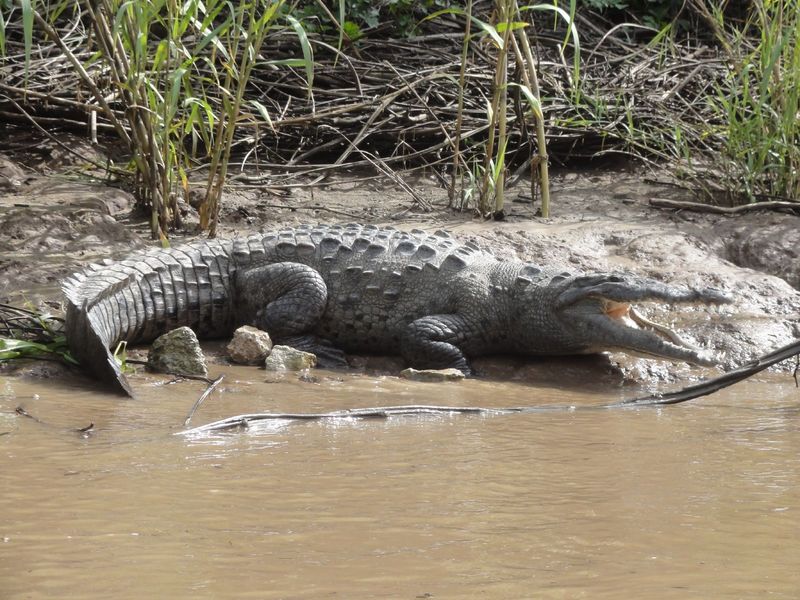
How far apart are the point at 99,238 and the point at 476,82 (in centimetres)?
357

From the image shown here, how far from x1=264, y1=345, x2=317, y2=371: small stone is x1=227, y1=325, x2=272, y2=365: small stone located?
0.19ft

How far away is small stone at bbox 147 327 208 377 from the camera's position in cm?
465

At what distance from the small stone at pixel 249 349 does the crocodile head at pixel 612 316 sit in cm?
145

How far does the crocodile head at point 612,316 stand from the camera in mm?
5180

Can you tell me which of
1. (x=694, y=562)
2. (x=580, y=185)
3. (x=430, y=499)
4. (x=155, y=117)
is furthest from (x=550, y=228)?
(x=694, y=562)

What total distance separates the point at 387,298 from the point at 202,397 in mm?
1782

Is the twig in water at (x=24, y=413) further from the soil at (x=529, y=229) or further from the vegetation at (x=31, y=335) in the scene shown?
the soil at (x=529, y=229)

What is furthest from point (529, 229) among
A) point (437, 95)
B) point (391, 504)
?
point (391, 504)

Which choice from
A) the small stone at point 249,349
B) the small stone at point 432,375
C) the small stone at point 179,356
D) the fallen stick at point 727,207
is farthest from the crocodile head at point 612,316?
the small stone at point 179,356

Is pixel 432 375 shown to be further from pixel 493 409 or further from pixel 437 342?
pixel 493 409

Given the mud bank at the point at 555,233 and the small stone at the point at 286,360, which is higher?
the mud bank at the point at 555,233

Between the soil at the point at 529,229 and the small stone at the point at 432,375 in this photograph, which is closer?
the small stone at the point at 432,375

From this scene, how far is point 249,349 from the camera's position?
5098 millimetres

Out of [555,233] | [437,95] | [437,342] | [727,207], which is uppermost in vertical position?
[437,95]
